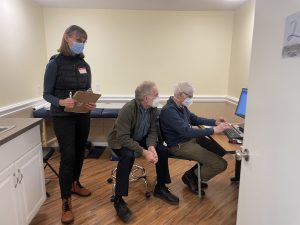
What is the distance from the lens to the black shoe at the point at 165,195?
2.32 meters

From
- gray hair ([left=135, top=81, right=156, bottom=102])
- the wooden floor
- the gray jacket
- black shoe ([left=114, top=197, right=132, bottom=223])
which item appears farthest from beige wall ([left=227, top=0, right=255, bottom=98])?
black shoe ([left=114, top=197, right=132, bottom=223])

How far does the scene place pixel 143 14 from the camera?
11.8 feet

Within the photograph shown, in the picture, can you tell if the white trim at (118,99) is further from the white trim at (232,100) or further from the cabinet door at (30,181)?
the cabinet door at (30,181)

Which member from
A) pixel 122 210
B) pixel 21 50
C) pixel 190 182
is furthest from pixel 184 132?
pixel 21 50

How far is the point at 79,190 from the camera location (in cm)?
245

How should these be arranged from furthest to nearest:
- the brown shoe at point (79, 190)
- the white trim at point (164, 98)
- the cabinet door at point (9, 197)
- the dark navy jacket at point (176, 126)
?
the white trim at point (164, 98), the brown shoe at point (79, 190), the dark navy jacket at point (176, 126), the cabinet door at point (9, 197)

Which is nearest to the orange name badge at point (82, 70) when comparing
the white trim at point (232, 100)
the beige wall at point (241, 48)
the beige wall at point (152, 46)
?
the beige wall at point (152, 46)

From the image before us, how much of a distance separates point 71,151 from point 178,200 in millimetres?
1149

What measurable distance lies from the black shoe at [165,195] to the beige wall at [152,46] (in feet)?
5.97

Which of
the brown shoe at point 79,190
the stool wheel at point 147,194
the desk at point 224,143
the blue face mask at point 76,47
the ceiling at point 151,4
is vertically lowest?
the stool wheel at point 147,194

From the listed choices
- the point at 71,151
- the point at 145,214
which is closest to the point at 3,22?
the point at 71,151

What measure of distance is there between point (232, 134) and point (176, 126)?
0.52 meters

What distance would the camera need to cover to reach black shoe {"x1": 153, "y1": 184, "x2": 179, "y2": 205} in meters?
2.32

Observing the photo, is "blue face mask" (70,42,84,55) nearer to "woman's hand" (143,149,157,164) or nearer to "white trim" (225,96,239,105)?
"woman's hand" (143,149,157,164)
